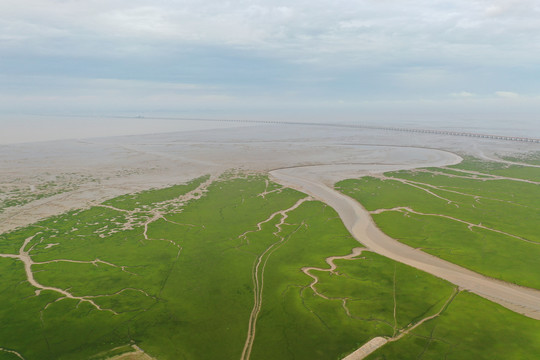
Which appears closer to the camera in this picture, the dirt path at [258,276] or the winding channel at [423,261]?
the dirt path at [258,276]

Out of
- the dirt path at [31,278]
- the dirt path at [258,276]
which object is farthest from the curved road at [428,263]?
the dirt path at [31,278]

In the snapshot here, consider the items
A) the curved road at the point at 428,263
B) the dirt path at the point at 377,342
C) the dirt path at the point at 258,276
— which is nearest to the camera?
the dirt path at the point at 377,342

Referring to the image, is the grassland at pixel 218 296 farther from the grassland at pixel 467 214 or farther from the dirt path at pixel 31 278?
the grassland at pixel 467 214

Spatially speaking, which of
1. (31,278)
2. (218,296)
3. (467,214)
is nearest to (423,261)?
(467,214)

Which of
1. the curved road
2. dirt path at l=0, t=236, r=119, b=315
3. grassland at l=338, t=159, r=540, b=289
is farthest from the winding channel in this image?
dirt path at l=0, t=236, r=119, b=315

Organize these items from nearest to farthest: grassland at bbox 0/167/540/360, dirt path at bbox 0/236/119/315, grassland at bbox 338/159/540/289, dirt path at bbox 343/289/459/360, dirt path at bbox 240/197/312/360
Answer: dirt path at bbox 343/289/459/360 → grassland at bbox 0/167/540/360 → dirt path at bbox 240/197/312/360 → dirt path at bbox 0/236/119/315 → grassland at bbox 338/159/540/289

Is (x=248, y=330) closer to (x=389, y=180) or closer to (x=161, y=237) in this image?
(x=161, y=237)

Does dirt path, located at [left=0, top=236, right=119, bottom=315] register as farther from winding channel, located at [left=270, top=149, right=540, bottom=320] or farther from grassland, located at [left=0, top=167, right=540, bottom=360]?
winding channel, located at [left=270, top=149, right=540, bottom=320]

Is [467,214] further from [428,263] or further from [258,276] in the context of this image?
[258,276]
